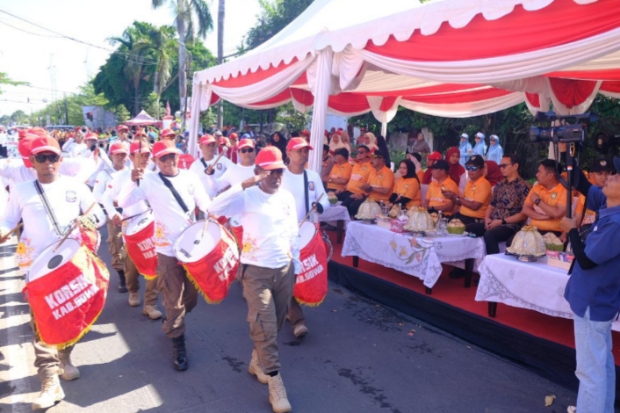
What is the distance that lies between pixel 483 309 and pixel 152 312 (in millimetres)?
3460

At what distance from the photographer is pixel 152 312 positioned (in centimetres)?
527

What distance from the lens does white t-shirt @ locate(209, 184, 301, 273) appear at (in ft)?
11.5

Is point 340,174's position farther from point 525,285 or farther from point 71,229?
point 71,229

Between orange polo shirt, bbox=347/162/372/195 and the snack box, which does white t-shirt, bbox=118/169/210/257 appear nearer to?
the snack box

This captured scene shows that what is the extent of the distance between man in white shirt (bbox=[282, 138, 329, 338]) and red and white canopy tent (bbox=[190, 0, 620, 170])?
1.63 m

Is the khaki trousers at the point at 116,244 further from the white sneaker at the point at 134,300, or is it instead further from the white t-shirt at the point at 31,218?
the white t-shirt at the point at 31,218

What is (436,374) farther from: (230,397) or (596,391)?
(230,397)

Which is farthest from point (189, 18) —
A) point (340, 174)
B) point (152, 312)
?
point (152, 312)

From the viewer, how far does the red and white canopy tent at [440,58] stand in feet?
12.8

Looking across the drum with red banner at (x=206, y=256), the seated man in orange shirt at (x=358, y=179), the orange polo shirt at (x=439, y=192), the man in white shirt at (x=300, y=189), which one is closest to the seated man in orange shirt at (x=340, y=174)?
the seated man in orange shirt at (x=358, y=179)

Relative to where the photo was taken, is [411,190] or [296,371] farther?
[411,190]

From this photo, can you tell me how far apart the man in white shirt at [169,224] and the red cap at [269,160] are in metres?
0.91

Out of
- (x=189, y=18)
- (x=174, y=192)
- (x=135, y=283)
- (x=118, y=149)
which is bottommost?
(x=135, y=283)

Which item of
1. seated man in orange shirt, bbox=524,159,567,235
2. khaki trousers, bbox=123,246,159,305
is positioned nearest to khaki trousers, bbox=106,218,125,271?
khaki trousers, bbox=123,246,159,305
